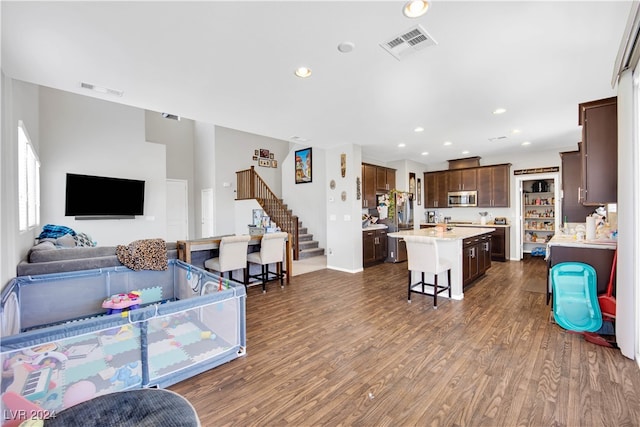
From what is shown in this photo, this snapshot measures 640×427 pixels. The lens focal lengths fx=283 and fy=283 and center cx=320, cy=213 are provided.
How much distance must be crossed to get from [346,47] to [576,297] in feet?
11.1

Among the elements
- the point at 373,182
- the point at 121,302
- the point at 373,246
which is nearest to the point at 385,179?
the point at 373,182

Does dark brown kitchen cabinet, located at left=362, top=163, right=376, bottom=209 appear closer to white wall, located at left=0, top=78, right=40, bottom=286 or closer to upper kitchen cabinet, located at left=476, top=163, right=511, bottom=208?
upper kitchen cabinet, located at left=476, top=163, right=511, bottom=208

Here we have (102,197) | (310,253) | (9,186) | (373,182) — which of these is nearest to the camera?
(9,186)

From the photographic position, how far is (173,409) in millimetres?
1239

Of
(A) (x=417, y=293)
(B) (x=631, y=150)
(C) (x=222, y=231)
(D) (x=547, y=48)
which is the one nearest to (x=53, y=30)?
(D) (x=547, y=48)

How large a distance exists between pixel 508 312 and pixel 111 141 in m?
7.94

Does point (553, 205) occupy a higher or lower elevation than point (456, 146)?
lower

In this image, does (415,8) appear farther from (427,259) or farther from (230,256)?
(230,256)

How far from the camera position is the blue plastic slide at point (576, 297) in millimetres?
2820

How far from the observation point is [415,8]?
1.85 m

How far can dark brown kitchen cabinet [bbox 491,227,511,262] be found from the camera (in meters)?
6.84

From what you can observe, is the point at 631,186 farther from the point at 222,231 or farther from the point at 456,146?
the point at 222,231

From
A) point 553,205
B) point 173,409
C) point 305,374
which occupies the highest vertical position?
point 553,205

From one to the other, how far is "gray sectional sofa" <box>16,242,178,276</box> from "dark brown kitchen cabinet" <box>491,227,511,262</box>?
24.9 feet
